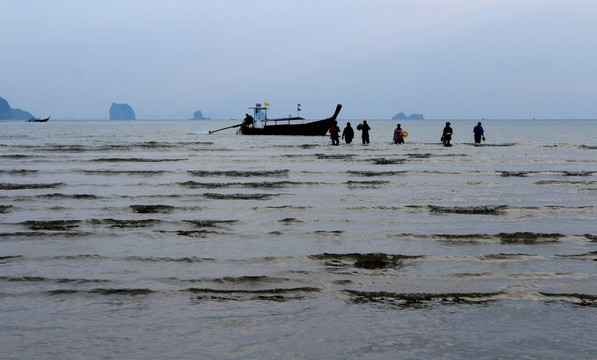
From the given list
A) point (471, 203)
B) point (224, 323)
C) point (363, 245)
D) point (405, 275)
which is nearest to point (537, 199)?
point (471, 203)

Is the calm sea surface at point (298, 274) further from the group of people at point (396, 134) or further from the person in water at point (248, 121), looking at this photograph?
the person in water at point (248, 121)

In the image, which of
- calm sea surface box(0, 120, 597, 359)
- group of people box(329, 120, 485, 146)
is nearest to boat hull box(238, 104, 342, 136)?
group of people box(329, 120, 485, 146)

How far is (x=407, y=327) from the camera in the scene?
18.5 ft

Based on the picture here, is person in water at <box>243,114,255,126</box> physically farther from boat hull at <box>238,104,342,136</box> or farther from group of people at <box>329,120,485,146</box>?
group of people at <box>329,120,485,146</box>

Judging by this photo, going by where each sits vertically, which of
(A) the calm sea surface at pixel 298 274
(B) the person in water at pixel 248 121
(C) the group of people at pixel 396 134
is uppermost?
(B) the person in water at pixel 248 121

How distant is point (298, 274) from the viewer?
25.0 feet

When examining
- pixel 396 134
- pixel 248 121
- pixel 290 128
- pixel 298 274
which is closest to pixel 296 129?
pixel 290 128

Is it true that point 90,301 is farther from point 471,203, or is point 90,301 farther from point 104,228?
point 471,203

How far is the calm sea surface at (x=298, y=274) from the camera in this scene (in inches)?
209

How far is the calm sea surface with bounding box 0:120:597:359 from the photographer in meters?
5.30

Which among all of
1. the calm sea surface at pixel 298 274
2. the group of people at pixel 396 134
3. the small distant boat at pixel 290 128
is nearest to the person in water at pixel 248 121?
the small distant boat at pixel 290 128

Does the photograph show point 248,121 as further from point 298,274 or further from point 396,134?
point 298,274

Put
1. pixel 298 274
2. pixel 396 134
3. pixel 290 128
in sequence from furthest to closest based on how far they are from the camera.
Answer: pixel 290 128
pixel 396 134
pixel 298 274

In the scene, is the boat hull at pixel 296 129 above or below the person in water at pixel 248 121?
below
